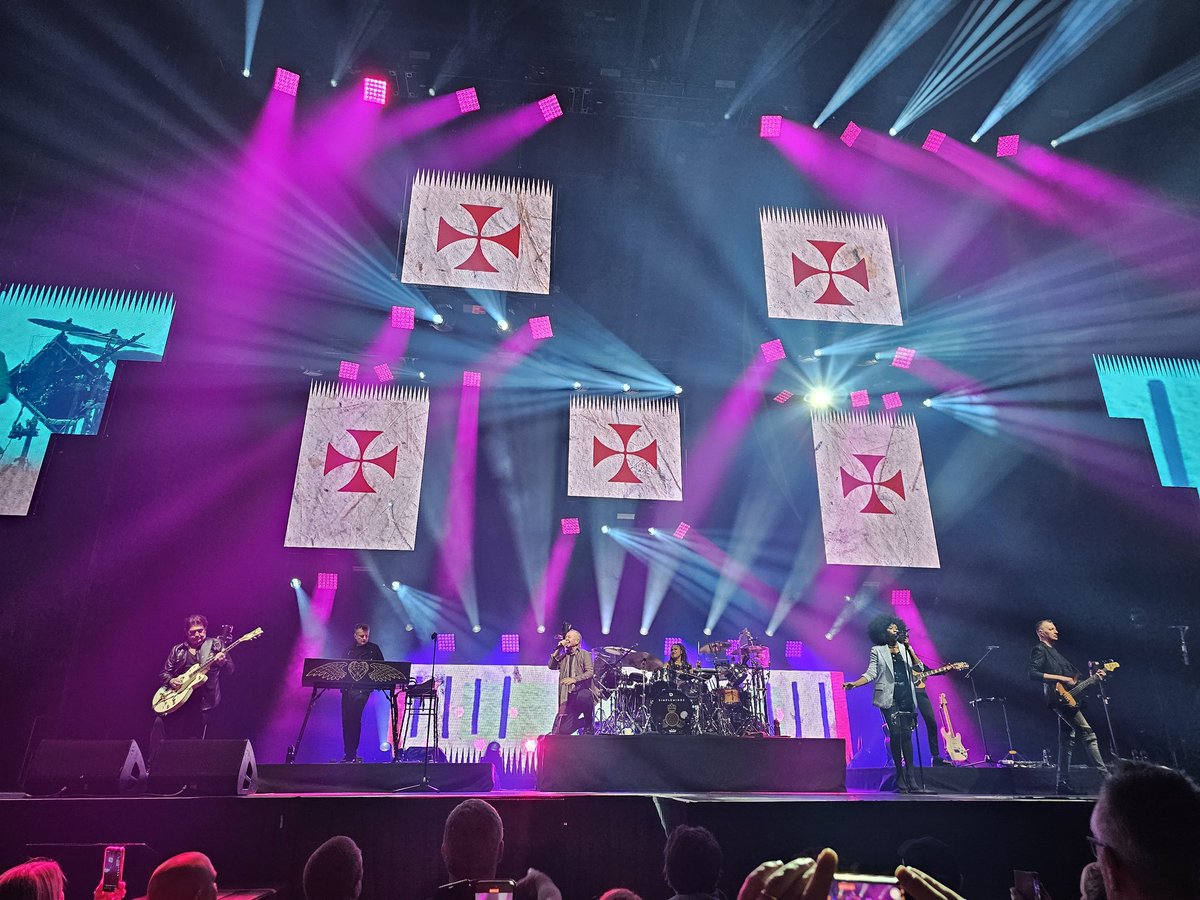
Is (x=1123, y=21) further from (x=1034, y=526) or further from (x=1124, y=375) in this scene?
(x=1034, y=526)

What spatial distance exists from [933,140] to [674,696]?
791 centimetres

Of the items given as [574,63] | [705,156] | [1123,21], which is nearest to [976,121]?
[1123,21]

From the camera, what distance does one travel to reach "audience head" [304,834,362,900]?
2.74 m

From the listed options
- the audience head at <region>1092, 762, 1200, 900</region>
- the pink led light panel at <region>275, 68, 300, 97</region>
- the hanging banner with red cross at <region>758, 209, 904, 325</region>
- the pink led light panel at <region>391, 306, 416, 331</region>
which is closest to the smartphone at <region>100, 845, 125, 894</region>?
the audience head at <region>1092, 762, 1200, 900</region>

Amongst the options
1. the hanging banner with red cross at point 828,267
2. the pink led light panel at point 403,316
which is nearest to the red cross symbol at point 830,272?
the hanging banner with red cross at point 828,267

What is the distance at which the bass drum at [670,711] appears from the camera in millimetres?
7320

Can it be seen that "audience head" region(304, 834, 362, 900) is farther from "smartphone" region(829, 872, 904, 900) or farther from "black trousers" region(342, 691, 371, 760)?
"black trousers" region(342, 691, 371, 760)

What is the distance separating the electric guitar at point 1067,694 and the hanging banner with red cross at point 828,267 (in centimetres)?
474

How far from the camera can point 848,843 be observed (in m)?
4.26

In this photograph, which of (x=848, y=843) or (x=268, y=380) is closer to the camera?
(x=848, y=843)

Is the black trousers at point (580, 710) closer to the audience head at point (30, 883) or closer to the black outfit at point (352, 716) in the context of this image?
the black outfit at point (352, 716)

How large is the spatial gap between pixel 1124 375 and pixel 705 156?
690cm

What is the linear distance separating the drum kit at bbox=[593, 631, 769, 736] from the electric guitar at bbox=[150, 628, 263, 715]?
3.87 m

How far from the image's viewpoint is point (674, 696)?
743 centimetres
